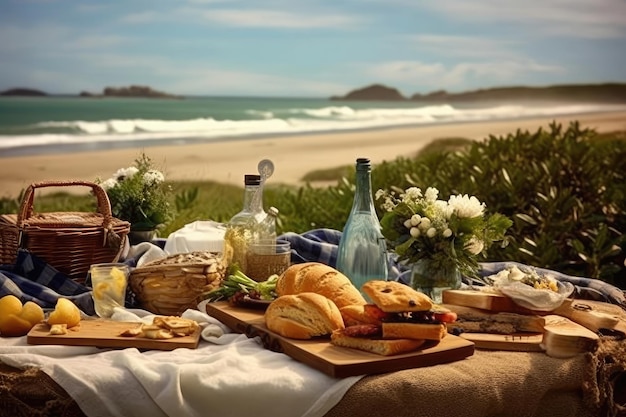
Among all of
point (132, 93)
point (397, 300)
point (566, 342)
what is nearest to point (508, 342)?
point (566, 342)

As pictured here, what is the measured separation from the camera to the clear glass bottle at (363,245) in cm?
243

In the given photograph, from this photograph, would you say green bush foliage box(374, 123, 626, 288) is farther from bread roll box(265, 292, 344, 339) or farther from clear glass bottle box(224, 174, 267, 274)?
bread roll box(265, 292, 344, 339)

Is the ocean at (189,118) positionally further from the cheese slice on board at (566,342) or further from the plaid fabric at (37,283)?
the cheese slice on board at (566,342)

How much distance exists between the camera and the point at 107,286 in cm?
235

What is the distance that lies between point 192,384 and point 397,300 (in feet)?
1.59

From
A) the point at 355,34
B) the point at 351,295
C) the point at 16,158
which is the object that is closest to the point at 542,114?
the point at 355,34

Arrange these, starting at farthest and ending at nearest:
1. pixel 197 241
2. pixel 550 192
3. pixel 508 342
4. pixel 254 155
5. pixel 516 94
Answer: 1. pixel 254 155
2. pixel 516 94
3. pixel 550 192
4. pixel 197 241
5. pixel 508 342

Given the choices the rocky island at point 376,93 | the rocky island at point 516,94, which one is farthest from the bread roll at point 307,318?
the rocky island at point 376,93

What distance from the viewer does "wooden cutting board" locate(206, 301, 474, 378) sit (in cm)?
181

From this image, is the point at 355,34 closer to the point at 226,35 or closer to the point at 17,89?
the point at 226,35

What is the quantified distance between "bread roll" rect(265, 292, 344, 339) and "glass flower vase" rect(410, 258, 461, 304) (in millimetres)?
435

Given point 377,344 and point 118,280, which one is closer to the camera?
point 377,344

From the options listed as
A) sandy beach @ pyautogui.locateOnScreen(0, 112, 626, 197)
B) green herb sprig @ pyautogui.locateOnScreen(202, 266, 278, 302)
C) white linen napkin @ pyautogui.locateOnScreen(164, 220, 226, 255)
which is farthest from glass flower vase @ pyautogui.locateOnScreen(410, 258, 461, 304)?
sandy beach @ pyautogui.locateOnScreen(0, 112, 626, 197)

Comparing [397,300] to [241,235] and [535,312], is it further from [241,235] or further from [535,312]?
[241,235]
